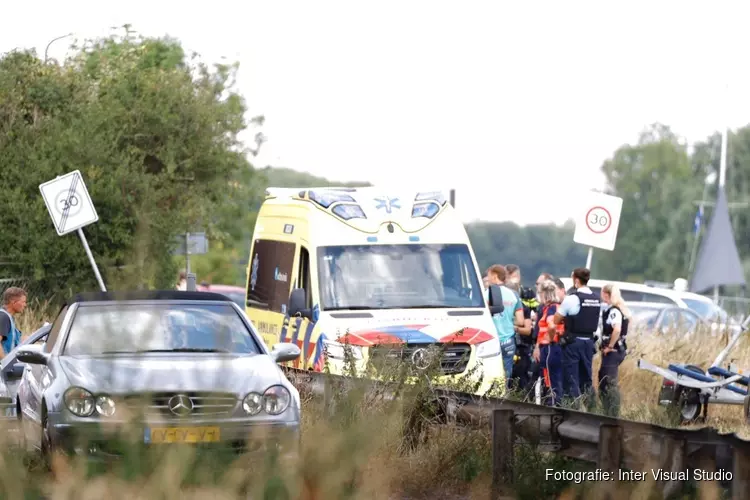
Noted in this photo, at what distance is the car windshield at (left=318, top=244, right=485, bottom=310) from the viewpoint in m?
15.7

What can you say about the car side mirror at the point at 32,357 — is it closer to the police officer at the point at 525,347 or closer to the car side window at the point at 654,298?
the police officer at the point at 525,347

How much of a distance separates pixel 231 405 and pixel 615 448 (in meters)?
2.24

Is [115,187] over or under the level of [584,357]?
over

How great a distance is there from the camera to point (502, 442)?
9.61 m

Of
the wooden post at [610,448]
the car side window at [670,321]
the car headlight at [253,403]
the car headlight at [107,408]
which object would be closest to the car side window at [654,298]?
the car side window at [670,321]

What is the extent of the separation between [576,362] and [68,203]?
7052 mm

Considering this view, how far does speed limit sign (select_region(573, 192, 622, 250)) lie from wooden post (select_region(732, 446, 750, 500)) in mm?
13591

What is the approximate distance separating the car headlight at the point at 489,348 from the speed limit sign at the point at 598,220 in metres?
5.81

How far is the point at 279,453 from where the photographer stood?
18.9 feet

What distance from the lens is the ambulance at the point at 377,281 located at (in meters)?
15.1

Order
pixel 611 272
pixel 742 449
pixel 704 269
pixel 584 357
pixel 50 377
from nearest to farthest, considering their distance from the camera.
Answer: pixel 742 449, pixel 50 377, pixel 584 357, pixel 704 269, pixel 611 272

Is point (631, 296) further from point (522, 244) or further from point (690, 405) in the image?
point (522, 244)

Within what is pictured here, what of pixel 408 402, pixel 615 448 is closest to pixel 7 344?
pixel 408 402

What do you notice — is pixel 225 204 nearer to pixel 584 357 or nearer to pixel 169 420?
pixel 584 357
